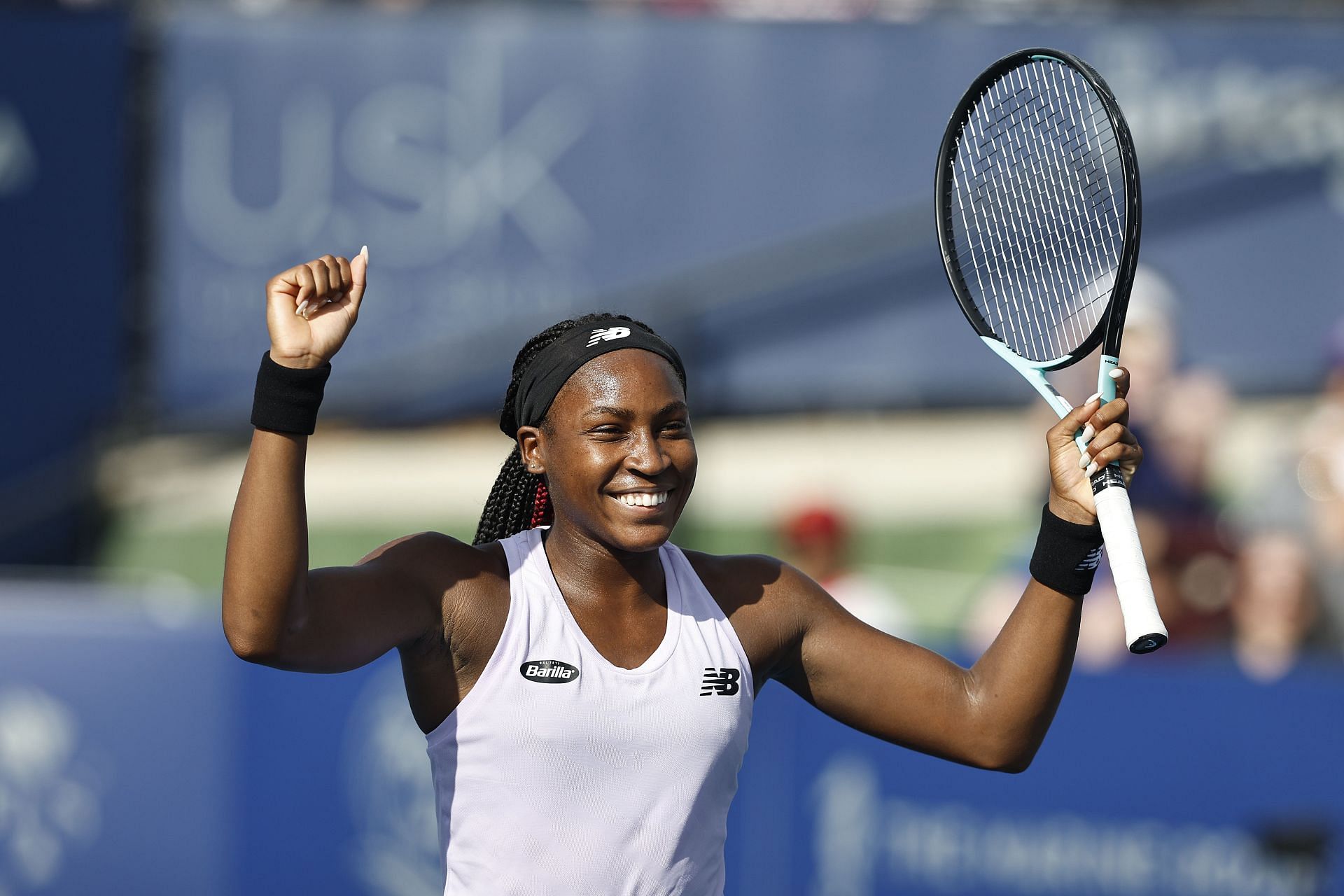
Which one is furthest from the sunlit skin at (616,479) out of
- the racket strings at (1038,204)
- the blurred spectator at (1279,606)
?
the blurred spectator at (1279,606)

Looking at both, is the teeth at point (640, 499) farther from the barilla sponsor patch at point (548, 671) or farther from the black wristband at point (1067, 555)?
the black wristband at point (1067, 555)

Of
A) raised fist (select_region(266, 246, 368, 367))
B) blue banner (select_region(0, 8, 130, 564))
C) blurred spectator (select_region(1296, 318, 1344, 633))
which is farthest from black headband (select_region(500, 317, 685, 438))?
blue banner (select_region(0, 8, 130, 564))

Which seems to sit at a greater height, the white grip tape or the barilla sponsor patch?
the white grip tape

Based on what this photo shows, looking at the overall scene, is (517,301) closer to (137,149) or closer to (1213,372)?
(137,149)

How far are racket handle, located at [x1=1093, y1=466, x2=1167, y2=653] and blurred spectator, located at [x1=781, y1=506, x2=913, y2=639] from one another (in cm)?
357

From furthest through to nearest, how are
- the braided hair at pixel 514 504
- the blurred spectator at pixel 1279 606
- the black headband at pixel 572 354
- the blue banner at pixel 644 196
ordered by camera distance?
the blue banner at pixel 644 196 → the blurred spectator at pixel 1279 606 → the braided hair at pixel 514 504 → the black headband at pixel 572 354

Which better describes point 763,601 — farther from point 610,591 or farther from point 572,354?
point 572,354

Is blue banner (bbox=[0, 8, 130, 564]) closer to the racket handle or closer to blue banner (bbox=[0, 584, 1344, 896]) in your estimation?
blue banner (bbox=[0, 584, 1344, 896])

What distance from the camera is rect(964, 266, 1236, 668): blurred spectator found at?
5.71m

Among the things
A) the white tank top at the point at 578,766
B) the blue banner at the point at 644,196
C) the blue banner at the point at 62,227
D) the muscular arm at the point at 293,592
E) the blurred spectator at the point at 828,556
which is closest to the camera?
the muscular arm at the point at 293,592

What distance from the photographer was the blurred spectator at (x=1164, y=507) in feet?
18.7

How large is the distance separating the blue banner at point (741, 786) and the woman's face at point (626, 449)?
2.81 meters

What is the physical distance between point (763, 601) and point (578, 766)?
461 mm

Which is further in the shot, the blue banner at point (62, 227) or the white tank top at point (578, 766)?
the blue banner at point (62, 227)
